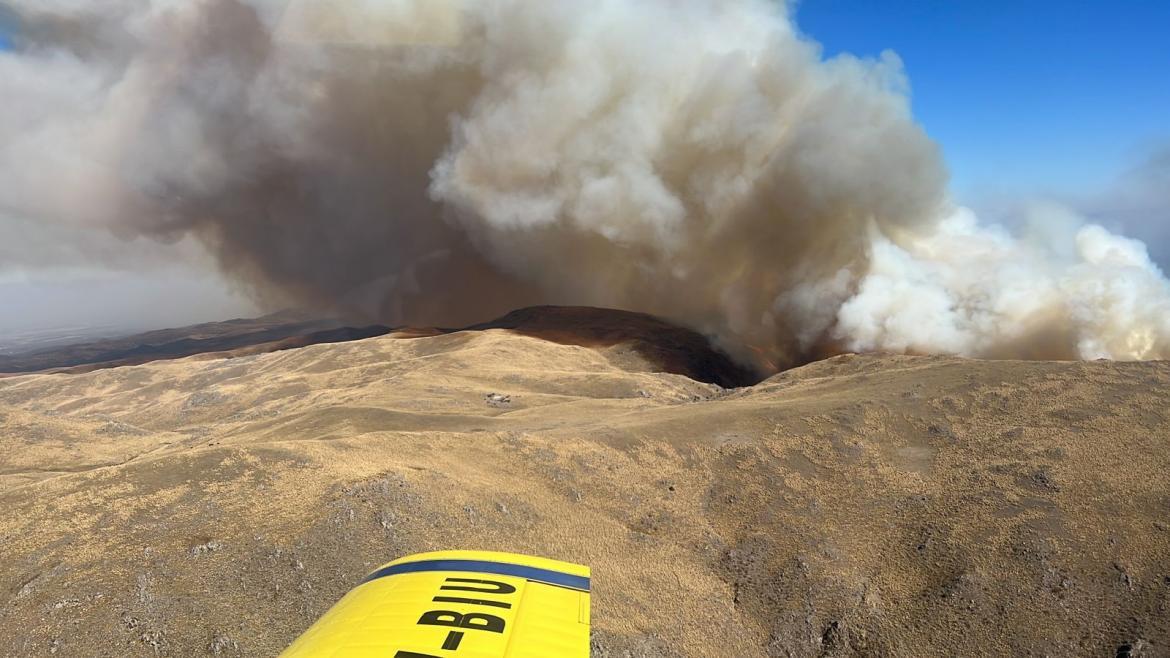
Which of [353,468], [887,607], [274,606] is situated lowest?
→ [887,607]

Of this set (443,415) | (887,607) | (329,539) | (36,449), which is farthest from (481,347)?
(887,607)

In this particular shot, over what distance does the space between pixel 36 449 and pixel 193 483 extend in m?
19.2

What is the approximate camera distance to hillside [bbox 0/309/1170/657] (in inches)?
566

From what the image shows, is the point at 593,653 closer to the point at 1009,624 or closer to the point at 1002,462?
the point at 1009,624

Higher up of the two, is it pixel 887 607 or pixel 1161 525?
pixel 1161 525

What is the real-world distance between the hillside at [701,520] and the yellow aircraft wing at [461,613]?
6.11 m

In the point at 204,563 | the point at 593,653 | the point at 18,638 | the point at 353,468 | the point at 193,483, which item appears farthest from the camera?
the point at 353,468

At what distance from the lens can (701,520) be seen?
71.0 feet

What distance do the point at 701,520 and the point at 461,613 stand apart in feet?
51.2

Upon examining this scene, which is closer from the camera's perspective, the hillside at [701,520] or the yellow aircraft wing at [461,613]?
the yellow aircraft wing at [461,613]

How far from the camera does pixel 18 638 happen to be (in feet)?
40.5

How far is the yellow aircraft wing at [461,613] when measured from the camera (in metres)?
6.77

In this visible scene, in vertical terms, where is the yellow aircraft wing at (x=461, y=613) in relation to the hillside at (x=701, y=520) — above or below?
above

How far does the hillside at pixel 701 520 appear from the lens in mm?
14375
